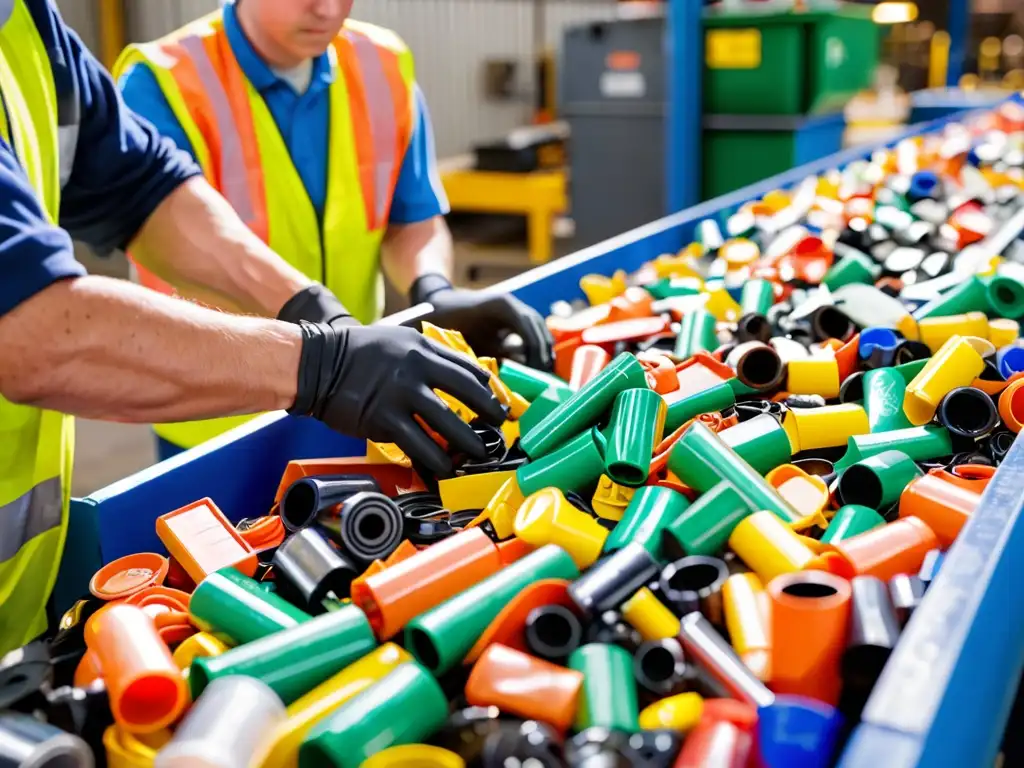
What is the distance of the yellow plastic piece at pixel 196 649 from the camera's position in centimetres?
103

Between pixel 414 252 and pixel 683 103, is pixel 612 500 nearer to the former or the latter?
pixel 414 252

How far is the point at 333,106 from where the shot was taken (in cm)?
226

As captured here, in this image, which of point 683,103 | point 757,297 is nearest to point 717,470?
point 757,297

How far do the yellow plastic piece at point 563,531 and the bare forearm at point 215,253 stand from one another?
2.69ft

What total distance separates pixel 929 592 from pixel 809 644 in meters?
0.12

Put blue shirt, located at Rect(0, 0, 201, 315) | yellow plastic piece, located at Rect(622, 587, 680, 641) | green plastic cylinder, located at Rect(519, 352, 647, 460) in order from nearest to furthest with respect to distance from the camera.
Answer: yellow plastic piece, located at Rect(622, 587, 680, 641)
green plastic cylinder, located at Rect(519, 352, 647, 460)
blue shirt, located at Rect(0, 0, 201, 315)

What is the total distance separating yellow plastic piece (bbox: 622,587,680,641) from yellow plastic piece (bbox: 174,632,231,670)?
0.42 m

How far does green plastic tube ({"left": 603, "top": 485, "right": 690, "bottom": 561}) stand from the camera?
1150 mm

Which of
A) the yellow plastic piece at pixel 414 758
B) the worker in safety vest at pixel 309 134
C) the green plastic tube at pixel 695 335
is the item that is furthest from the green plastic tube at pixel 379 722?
the worker in safety vest at pixel 309 134

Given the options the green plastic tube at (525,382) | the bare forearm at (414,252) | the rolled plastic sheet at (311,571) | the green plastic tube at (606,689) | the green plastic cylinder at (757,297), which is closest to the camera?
the green plastic tube at (606,689)

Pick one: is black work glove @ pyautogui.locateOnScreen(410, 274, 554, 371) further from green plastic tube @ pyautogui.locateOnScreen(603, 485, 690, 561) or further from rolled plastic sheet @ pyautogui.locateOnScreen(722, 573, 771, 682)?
rolled plastic sheet @ pyautogui.locateOnScreen(722, 573, 771, 682)

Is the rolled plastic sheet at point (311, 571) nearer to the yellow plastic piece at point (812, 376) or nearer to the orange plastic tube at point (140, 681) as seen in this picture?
the orange plastic tube at point (140, 681)

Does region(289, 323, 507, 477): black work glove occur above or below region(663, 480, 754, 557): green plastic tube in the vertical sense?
above

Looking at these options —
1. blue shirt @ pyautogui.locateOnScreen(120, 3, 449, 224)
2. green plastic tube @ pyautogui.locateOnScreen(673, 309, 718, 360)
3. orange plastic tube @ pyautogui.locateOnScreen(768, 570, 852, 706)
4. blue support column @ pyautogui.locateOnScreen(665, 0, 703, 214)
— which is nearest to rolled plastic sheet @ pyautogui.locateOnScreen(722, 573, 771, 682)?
orange plastic tube @ pyautogui.locateOnScreen(768, 570, 852, 706)
